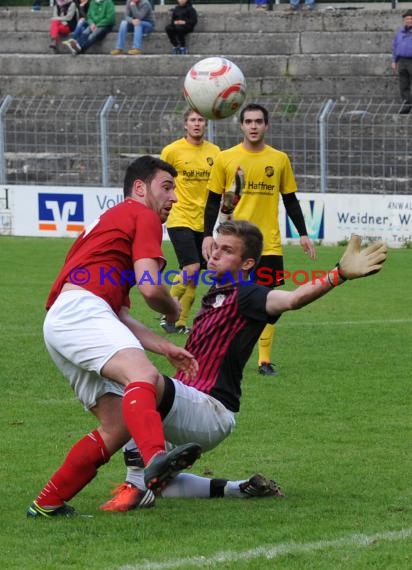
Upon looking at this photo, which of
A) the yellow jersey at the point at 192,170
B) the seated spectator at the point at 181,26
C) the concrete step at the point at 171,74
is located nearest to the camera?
the yellow jersey at the point at 192,170

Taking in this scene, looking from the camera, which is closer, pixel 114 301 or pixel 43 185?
pixel 114 301

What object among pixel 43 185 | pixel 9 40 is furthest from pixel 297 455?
pixel 9 40

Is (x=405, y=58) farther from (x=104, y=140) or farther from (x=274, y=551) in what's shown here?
(x=274, y=551)

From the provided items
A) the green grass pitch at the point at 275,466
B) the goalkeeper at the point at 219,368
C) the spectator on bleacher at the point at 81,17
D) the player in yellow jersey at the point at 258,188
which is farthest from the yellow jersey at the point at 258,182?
the spectator on bleacher at the point at 81,17

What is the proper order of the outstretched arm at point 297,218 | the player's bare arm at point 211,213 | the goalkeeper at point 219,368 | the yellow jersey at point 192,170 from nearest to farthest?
the goalkeeper at point 219,368 < the player's bare arm at point 211,213 < the outstretched arm at point 297,218 < the yellow jersey at point 192,170

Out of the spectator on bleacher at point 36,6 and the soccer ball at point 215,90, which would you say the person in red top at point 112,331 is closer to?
the soccer ball at point 215,90

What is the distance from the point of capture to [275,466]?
713 cm

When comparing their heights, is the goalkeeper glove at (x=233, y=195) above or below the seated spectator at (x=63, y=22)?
below

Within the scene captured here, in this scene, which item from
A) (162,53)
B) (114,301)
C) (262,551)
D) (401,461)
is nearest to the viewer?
(262,551)

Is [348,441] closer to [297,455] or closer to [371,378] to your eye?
[297,455]

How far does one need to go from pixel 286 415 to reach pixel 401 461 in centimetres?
157

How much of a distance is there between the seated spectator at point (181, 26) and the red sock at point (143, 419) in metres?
22.8

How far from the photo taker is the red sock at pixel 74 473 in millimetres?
5875

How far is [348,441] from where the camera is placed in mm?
7777
